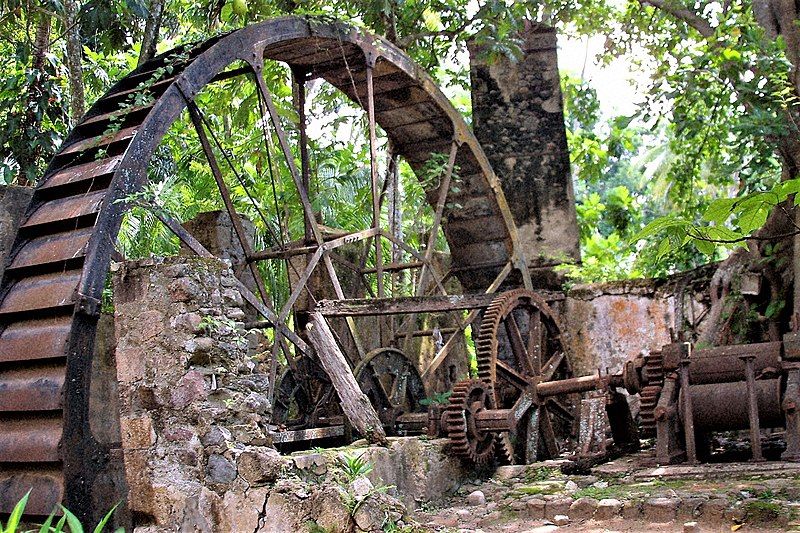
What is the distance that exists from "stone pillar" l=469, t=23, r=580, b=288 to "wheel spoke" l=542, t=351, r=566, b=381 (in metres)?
1.23

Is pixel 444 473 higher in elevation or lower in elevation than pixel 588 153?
lower

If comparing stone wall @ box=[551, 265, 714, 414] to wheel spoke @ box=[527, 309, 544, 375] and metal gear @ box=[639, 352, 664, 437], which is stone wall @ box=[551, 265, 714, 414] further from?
metal gear @ box=[639, 352, 664, 437]

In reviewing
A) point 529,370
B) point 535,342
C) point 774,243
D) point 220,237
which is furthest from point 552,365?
point 220,237

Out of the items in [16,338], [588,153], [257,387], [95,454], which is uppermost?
[588,153]

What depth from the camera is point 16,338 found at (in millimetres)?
6570

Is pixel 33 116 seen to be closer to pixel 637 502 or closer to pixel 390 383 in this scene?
pixel 390 383

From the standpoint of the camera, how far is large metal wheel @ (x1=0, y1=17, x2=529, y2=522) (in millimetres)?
6195

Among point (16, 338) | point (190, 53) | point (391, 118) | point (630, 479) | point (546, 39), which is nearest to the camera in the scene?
point (16, 338)

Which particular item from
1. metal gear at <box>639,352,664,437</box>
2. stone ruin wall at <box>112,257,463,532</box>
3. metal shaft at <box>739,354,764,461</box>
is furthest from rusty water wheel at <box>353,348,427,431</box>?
stone ruin wall at <box>112,257,463,532</box>

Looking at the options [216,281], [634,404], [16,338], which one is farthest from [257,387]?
[634,404]

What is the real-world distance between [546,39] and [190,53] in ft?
18.1

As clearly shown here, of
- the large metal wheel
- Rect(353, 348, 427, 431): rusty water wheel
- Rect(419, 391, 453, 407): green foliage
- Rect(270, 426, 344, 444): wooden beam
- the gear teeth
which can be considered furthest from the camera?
Rect(419, 391, 453, 407): green foliage

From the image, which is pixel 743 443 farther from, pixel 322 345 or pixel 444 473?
pixel 322 345

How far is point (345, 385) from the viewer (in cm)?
805
